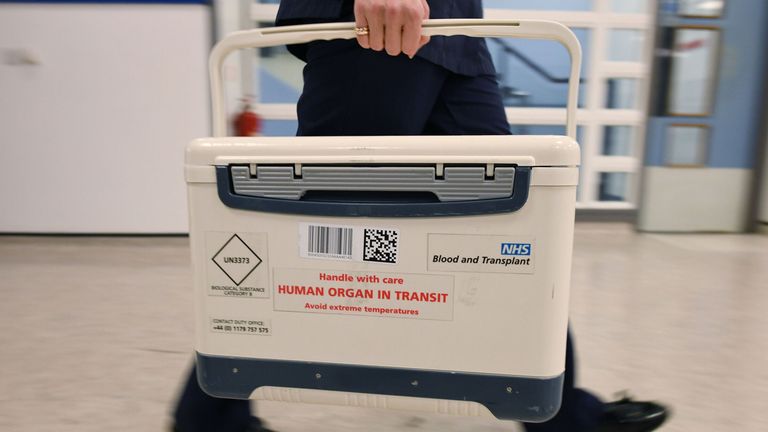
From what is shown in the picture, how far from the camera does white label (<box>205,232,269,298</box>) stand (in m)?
0.49

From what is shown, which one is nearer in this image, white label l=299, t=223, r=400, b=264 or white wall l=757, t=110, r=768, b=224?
white label l=299, t=223, r=400, b=264

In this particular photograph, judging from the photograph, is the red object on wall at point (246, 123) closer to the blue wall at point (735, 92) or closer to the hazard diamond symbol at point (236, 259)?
the hazard diamond symbol at point (236, 259)

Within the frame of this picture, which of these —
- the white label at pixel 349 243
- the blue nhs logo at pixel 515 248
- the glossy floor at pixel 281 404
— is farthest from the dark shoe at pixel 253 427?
the blue nhs logo at pixel 515 248

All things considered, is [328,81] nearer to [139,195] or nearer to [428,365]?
[428,365]

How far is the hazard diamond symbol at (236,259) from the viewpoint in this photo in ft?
1.60

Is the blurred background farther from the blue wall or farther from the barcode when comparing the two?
the barcode

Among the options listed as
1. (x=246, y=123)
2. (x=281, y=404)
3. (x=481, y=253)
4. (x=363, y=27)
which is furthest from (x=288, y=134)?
(x=481, y=253)

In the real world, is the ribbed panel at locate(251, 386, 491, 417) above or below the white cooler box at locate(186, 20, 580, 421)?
below

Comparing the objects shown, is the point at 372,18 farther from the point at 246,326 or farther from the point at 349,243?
the point at 246,326

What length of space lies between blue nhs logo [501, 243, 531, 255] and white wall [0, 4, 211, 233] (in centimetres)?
207

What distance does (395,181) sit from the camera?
460mm

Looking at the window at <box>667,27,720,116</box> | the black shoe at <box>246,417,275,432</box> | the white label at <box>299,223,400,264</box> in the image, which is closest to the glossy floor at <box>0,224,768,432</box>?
the black shoe at <box>246,417,275,432</box>

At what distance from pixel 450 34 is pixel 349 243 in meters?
0.24

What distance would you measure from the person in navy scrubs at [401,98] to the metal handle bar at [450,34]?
0.10 ft
